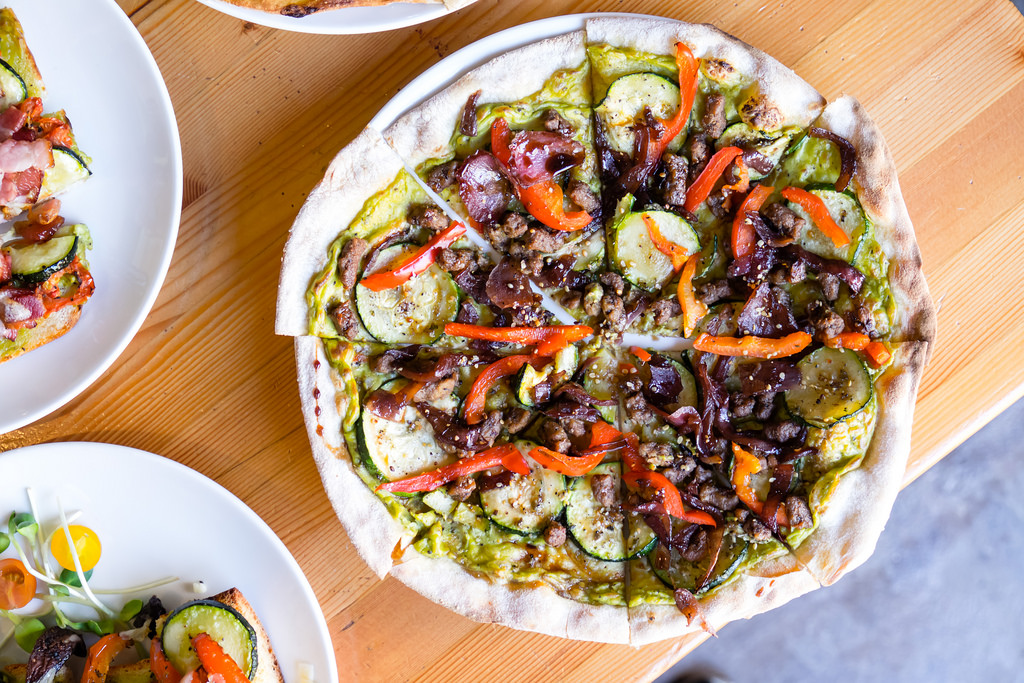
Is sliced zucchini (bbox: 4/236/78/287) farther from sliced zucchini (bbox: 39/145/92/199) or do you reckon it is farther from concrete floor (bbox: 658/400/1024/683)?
concrete floor (bbox: 658/400/1024/683)

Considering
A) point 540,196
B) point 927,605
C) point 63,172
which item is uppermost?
point 63,172

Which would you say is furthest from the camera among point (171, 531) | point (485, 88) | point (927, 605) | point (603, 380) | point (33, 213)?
point (927, 605)

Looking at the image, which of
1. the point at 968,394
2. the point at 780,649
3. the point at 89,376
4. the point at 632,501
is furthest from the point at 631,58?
the point at 780,649

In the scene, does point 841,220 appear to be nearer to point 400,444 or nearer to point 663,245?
point 663,245

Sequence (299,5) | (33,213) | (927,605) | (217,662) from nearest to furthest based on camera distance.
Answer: (299,5), (217,662), (33,213), (927,605)

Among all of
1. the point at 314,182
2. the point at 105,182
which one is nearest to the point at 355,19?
the point at 314,182

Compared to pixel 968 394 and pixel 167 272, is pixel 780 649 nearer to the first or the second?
pixel 968 394
